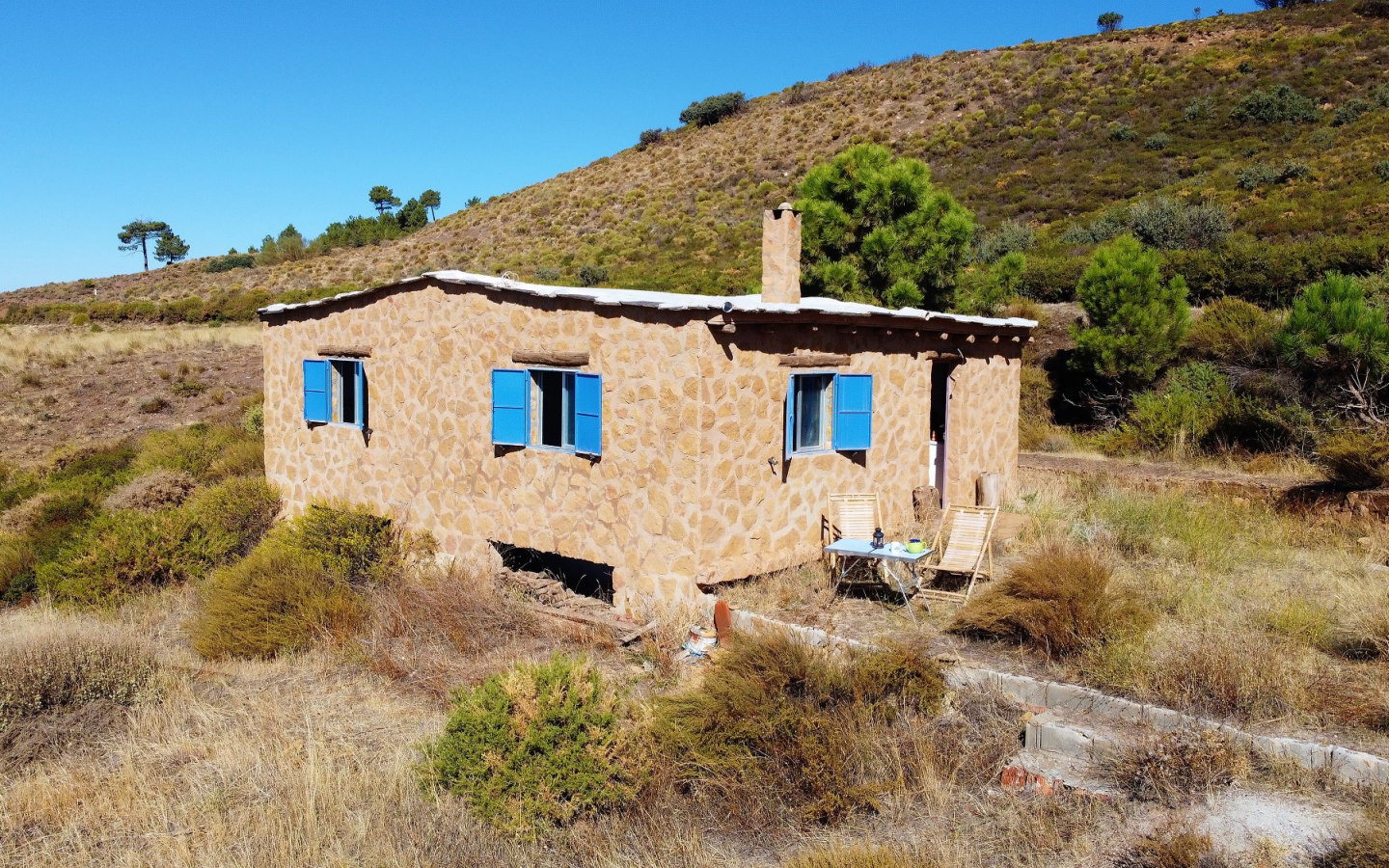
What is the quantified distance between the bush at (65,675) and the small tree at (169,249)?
5698 centimetres

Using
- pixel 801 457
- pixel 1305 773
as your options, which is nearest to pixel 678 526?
pixel 801 457

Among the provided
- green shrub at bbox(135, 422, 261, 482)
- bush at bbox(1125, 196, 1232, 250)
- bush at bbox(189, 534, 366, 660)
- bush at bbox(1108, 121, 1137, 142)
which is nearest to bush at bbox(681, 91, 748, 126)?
bush at bbox(1108, 121, 1137, 142)

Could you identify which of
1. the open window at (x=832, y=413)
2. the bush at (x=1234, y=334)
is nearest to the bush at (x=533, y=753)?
the open window at (x=832, y=413)

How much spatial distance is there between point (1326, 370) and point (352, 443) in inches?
537

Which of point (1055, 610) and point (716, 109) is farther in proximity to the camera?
point (716, 109)

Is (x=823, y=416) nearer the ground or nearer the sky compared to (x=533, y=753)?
nearer the sky

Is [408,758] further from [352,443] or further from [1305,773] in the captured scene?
[352,443]

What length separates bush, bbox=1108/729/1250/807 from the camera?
198 inches

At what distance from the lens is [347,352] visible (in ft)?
37.3

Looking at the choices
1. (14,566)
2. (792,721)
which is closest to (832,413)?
(792,721)

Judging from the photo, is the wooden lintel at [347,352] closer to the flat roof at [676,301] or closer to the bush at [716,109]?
the flat roof at [676,301]

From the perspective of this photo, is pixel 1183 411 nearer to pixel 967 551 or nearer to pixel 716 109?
pixel 967 551

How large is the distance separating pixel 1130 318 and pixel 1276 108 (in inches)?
760

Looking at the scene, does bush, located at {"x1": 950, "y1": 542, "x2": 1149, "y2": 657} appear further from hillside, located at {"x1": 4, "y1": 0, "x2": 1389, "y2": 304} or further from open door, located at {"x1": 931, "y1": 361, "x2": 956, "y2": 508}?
hillside, located at {"x1": 4, "y1": 0, "x2": 1389, "y2": 304}
